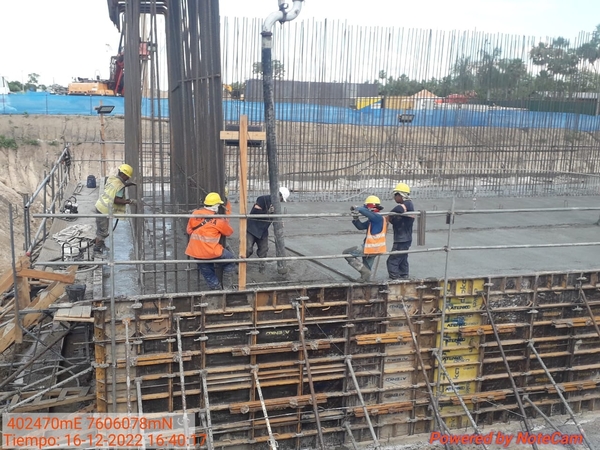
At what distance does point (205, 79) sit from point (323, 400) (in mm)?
5339

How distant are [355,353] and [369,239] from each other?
1.64 metres

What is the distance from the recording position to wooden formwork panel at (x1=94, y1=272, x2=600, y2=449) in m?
7.31

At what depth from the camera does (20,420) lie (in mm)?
7238

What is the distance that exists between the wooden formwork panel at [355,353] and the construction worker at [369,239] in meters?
0.40

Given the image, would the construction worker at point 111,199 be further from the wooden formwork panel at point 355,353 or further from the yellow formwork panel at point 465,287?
the yellow formwork panel at point 465,287

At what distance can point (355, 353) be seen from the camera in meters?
8.08

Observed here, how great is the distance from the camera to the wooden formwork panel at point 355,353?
731 cm

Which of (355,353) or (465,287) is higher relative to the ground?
(465,287)

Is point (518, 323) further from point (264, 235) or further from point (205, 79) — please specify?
point (205, 79)

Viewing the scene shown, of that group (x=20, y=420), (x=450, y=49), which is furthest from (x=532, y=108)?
(x=20, y=420)

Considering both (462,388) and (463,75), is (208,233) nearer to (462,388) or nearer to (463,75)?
(462,388)

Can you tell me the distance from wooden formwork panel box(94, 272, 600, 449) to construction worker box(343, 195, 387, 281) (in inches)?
15.8

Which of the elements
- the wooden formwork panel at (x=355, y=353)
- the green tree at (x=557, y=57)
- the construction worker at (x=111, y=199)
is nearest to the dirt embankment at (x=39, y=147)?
the construction worker at (x=111, y=199)

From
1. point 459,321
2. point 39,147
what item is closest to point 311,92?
point 459,321
